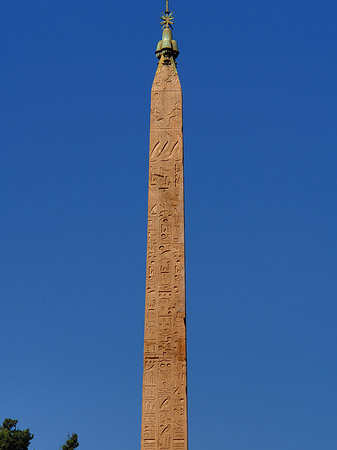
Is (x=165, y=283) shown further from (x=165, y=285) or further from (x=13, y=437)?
(x=13, y=437)

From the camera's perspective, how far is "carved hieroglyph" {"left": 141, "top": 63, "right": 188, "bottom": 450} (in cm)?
1323

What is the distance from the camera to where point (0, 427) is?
28828 mm

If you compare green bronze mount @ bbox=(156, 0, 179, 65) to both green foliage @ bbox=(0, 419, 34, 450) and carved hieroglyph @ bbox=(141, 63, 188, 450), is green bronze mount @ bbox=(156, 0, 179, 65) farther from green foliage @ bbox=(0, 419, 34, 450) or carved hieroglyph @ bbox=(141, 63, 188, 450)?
green foliage @ bbox=(0, 419, 34, 450)

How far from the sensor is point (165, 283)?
542 inches

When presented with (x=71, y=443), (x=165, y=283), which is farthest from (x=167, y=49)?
(x=71, y=443)

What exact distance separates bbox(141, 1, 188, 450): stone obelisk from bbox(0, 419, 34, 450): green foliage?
15.5 metres

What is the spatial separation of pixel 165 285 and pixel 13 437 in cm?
1593

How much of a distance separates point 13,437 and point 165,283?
15.9 meters

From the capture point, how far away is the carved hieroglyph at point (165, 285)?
13227mm

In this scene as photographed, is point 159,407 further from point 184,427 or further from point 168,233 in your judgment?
point 168,233

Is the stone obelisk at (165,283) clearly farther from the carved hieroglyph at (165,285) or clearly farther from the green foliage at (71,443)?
the green foliage at (71,443)

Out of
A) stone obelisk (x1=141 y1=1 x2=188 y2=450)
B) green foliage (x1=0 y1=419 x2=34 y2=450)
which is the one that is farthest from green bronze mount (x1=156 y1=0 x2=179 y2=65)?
green foliage (x1=0 y1=419 x2=34 y2=450)

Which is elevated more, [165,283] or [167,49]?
[167,49]

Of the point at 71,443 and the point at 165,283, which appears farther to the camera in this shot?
the point at 71,443
